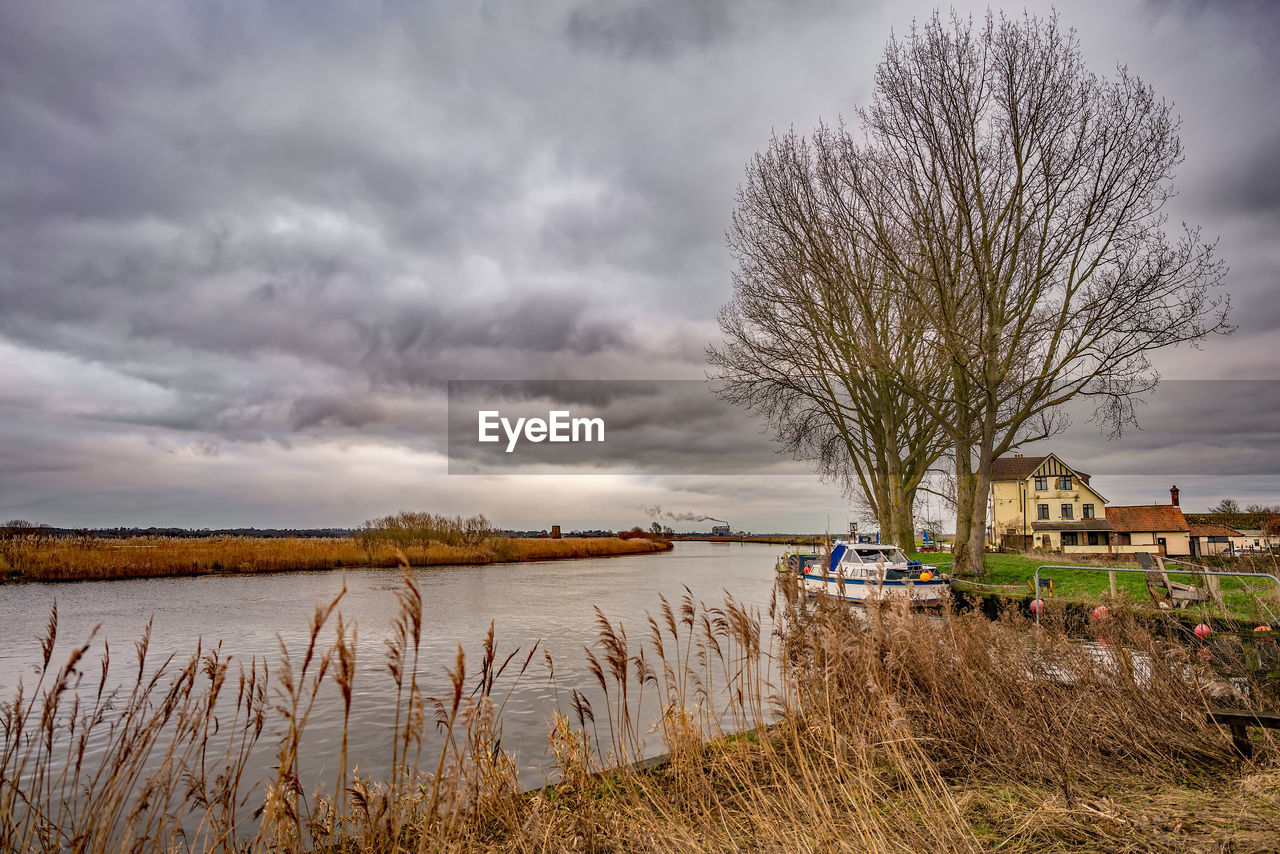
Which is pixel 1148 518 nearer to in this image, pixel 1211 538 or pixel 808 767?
pixel 1211 538

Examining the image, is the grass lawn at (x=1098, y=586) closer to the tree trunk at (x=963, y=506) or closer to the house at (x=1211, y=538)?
the tree trunk at (x=963, y=506)

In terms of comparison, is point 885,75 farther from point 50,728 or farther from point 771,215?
point 50,728

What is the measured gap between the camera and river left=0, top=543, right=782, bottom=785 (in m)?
9.55

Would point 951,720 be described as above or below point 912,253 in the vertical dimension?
below

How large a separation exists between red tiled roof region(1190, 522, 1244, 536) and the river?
148ft

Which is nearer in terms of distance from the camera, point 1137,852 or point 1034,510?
point 1137,852

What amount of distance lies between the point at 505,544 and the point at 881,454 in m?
37.7

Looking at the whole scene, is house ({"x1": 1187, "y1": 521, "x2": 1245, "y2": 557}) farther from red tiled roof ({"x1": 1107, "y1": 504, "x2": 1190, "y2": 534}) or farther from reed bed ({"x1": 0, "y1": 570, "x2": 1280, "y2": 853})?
reed bed ({"x1": 0, "y1": 570, "x2": 1280, "y2": 853})

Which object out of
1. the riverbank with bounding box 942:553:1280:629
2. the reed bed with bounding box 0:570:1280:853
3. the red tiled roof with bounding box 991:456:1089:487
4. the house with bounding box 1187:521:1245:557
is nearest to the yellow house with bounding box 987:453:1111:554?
the red tiled roof with bounding box 991:456:1089:487

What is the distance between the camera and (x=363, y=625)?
19.5 metres

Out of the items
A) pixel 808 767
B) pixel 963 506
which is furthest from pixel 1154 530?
pixel 808 767

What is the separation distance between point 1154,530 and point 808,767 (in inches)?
2457

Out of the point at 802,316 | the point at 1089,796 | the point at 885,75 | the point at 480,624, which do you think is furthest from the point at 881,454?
the point at 1089,796

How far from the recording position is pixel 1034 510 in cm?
6044
